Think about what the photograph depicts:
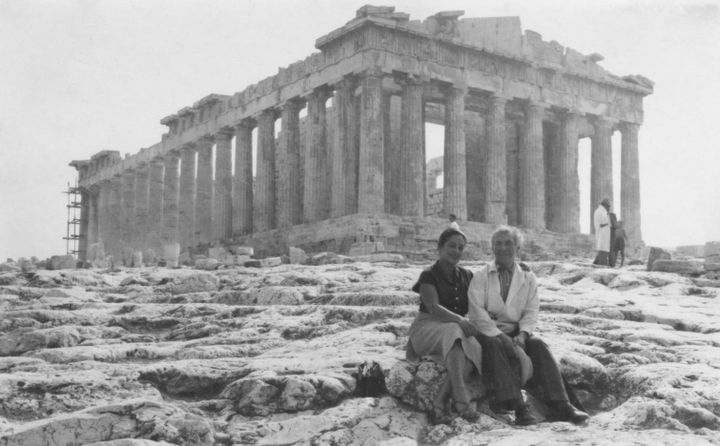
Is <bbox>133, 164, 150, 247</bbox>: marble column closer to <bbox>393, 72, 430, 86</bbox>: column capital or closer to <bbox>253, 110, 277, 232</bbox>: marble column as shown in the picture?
<bbox>253, 110, 277, 232</bbox>: marble column

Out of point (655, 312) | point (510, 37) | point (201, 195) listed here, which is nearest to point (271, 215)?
point (201, 195)

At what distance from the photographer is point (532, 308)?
8109mm

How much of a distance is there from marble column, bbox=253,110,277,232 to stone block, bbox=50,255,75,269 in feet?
40.2

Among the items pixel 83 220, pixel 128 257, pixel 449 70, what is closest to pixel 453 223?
pixel 128 257

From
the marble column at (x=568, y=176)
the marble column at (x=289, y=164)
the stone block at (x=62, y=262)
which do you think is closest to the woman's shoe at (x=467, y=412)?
the stone block at (x=62, y=262)

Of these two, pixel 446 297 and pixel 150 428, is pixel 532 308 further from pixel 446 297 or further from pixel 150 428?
pixel 150 428

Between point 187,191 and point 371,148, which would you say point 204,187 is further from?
point 371,148

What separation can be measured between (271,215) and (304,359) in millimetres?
27193

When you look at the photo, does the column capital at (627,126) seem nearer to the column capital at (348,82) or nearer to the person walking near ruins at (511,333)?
the column capital at (348,82)

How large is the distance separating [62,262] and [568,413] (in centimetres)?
1845

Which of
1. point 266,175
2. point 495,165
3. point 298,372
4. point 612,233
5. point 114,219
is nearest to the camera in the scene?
point 298,372

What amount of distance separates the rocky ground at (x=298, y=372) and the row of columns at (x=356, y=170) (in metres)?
16.9

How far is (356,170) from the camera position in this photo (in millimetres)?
31062

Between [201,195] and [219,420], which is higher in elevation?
[201,195]
